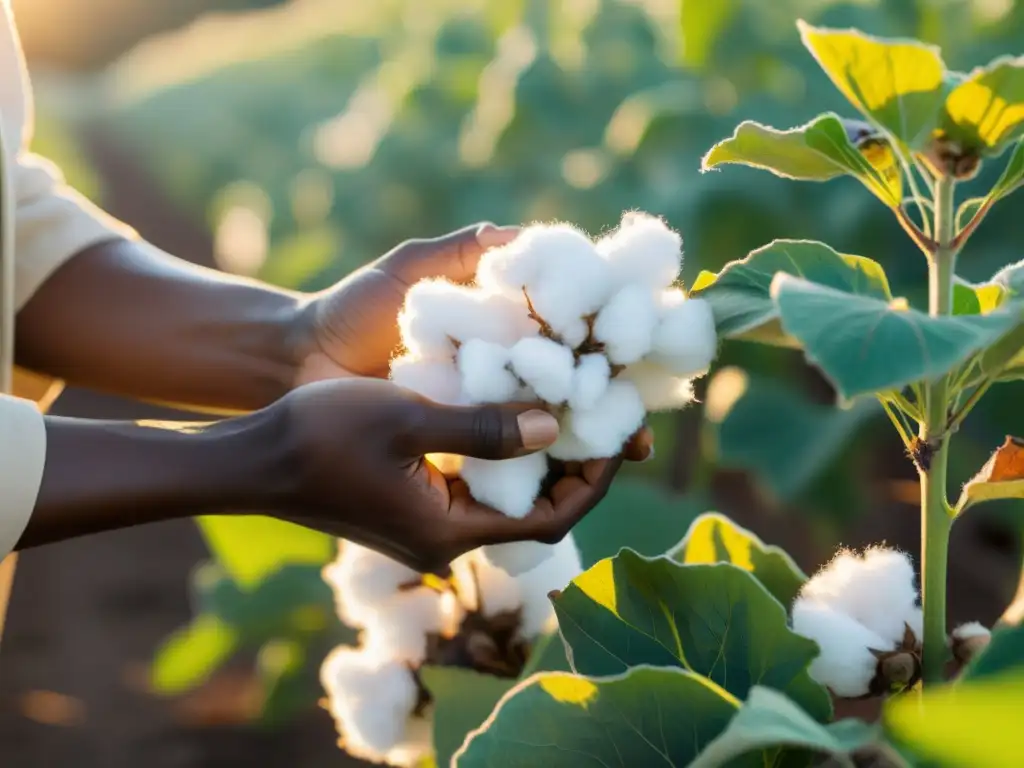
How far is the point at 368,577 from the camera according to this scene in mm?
984

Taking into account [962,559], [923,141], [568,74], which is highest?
[923,141]

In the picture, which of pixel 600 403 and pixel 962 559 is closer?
pixel 600 403

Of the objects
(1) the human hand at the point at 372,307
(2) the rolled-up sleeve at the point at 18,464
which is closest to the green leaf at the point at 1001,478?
(1) the human hand at the point at 372,307

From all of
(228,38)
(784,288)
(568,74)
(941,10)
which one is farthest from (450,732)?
(228,38)

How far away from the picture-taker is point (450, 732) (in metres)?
0.96

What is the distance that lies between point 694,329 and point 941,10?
7.12 ft

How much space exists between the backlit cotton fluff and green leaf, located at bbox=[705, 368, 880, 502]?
1270 millimetres

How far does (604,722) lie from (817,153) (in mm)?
323

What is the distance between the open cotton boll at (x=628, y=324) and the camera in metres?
0.76

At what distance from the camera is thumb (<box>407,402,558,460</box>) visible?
30.9 inches

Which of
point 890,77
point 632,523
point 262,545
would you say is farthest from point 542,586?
point 262,545

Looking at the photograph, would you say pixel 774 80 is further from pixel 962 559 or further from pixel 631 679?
pixel 631 679

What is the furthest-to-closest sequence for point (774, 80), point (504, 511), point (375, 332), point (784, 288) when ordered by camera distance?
point (774, 80)
point (375, 332)
point (504, 511)
point (784, 288)

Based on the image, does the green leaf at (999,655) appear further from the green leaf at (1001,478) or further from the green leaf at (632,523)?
the green leaf at (632,523)
